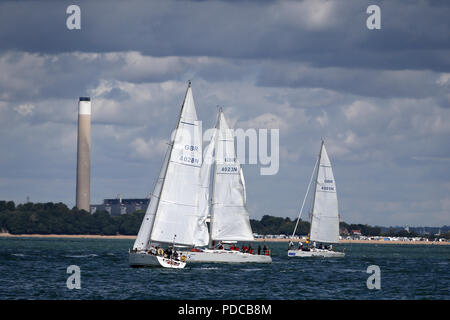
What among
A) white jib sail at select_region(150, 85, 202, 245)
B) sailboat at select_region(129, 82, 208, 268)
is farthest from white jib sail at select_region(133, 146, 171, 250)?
white jib sail at select_region(150, 85, 202, 245)

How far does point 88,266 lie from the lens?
310 feet

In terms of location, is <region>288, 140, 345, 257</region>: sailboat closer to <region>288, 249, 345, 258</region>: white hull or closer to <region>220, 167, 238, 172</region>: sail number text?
<region>288, 249, 345, 258</region>: white hull

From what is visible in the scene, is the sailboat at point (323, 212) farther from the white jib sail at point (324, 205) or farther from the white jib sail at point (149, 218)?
the white jib sail at point (149, 218)

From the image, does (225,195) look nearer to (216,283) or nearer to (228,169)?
(228,169)

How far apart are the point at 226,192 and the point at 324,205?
34.1m

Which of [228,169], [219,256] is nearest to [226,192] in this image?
[228,169]

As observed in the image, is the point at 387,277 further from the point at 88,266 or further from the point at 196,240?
the point at 88,266

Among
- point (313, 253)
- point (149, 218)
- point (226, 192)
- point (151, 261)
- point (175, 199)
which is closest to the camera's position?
→ point (151, 261)

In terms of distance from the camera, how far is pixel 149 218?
271 feet

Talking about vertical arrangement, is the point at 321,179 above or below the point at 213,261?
above

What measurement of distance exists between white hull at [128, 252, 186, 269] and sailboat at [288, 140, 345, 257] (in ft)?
158
